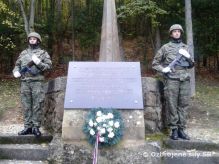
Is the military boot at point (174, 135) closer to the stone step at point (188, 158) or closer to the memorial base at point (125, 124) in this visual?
the stone step at point (188, 158)

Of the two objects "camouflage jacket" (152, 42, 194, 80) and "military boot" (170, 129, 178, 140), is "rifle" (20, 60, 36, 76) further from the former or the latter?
"military boot" (170, 129, 178, 140)

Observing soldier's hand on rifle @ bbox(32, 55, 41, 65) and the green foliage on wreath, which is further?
soldier's hand on rifle @ bbox(32, 55, 41, 65)

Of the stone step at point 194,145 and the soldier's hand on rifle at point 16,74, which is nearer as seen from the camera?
the stone step at point 194,145

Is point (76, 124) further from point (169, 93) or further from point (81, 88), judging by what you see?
point (169, 93)

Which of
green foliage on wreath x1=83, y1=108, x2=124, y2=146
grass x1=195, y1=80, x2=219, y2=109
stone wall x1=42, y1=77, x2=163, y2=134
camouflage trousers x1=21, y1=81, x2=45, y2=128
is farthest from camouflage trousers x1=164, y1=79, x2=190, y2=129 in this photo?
grass x1=195, y1=80, x2=219, y2=109

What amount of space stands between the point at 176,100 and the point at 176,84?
26cm

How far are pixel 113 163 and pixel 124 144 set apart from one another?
0.32 metres

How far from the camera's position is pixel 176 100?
22.1 feet

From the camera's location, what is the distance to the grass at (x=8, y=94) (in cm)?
1255

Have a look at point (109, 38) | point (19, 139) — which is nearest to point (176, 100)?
point (109, 38)

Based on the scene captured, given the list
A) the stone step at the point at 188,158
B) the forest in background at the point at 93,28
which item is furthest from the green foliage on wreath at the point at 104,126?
the forest in background at the point at 93,28

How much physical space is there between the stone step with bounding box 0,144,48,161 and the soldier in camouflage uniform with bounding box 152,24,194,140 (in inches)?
79.4

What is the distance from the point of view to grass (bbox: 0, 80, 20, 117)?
1255 cm

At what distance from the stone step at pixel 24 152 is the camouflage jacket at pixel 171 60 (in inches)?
87.2
